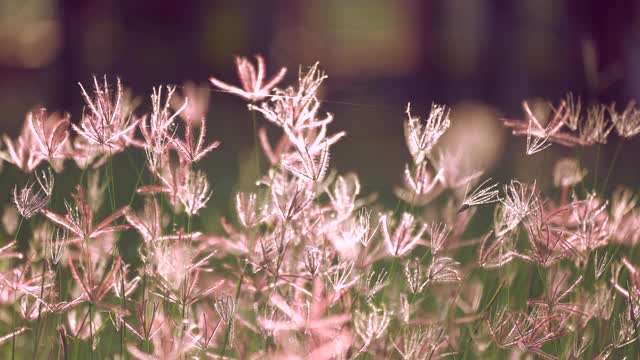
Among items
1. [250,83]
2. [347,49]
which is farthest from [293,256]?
[347,49]

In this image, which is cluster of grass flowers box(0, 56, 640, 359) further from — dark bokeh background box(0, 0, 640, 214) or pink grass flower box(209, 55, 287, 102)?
dark bokeh background box(0, 0, 640, 214)

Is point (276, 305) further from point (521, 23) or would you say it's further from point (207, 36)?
point (207, 36)

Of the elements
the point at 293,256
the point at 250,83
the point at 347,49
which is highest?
the point at 347,49

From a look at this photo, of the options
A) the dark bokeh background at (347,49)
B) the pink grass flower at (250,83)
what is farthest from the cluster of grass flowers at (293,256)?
the dark bokeh background at (347,49)

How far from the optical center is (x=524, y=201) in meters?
1.24

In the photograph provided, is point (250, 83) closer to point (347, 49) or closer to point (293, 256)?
point (293, 256)

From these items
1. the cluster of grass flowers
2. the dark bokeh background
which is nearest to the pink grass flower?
the cluster of grass flowers

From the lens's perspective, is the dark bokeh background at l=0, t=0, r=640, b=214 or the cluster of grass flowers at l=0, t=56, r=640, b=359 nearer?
the cluster of grass flowers at l=0, t=56, r=640, b=359

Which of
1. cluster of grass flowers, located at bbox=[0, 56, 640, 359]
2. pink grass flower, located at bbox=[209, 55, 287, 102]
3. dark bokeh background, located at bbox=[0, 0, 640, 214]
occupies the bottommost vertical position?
cluster of grass flowers, located at bbox=[0, 56, 640, 359]

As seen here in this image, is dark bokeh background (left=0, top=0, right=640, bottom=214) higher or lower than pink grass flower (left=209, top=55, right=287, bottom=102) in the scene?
higher

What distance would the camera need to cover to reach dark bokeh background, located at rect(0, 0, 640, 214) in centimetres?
779

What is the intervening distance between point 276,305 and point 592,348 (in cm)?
54

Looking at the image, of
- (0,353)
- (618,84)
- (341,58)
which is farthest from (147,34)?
(0,353)

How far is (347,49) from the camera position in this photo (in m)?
15.5
